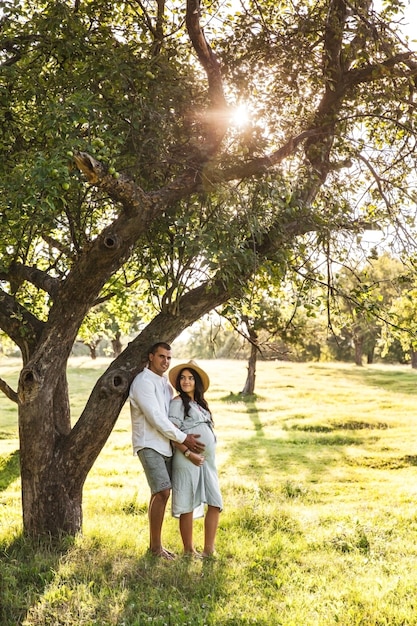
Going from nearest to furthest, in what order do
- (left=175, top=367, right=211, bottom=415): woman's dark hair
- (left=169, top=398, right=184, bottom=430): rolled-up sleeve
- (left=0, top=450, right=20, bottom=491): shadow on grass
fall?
(left=169, top=398, right=184, bottom=430): rolled-up sleeve, (left=175, top=367, right=211, bottom=415): woman's dark hair, (left=0, top=450, right=20, bottom=491): shadow on grass

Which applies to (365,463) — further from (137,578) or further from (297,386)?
(297,386)

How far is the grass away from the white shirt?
1.41m

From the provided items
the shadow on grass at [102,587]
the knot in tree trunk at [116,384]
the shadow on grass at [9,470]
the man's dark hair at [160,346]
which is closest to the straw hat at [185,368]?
the man's dark hair at [160,346]

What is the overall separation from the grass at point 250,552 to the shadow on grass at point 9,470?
3 centimetres

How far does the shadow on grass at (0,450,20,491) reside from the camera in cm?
1428

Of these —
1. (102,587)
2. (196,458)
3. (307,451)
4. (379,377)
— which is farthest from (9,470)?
(379,377)

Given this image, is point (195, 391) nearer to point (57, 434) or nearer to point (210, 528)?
point (210, 528)

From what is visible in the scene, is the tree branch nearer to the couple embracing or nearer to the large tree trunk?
the large tree trunk

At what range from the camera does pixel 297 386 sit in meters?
37.9

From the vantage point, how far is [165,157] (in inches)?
314

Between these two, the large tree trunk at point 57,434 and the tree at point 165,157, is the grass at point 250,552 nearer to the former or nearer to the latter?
the large tree trunk at point 57,434

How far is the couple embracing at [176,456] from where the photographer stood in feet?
23.7

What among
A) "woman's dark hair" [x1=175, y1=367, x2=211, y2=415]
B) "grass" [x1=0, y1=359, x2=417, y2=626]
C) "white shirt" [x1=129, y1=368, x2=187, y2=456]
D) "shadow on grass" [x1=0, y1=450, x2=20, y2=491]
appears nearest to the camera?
"grass" [x1=0, y1=359, x2=417, y2=626]

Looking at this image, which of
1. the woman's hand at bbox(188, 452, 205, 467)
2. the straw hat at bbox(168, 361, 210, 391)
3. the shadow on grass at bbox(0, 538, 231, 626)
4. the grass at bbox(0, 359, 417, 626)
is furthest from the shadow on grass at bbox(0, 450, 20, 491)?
the woman's hand at bbox(188, 452, 205, 467)
